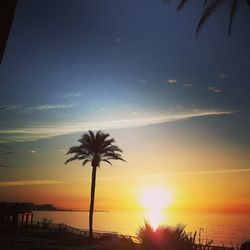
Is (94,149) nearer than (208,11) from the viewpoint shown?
No

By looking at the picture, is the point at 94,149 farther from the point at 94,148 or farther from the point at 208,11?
the point at 208,11

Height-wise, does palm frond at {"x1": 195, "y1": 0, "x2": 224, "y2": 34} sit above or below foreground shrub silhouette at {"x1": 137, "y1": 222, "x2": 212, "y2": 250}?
above

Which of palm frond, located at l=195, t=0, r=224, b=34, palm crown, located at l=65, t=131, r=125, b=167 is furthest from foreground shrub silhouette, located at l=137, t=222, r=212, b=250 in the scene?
palm crown, located at l=65, t=131, r=125, b=167

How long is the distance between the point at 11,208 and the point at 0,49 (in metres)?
53.1

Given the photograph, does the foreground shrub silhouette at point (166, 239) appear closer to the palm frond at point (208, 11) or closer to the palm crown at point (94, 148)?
the palm frond at point (208, 11)

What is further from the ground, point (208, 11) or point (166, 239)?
point (208, 11)

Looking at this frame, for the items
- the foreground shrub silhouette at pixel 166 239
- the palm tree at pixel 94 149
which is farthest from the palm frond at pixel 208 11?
the palm tree at pixel 94 149

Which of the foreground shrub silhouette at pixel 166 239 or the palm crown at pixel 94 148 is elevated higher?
the palm crown at pixel 94 148

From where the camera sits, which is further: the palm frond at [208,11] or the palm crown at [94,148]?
the palm crown at [94,148]

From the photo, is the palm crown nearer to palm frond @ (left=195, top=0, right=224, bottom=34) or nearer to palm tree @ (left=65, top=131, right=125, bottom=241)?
palm tree @ (left=65, top=131, right=125, bottom=241)

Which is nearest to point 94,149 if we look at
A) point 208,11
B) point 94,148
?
point 94,148

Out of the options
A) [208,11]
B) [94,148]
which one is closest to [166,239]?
[208,11]

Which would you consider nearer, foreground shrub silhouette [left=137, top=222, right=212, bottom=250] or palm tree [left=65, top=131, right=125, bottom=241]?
foreground shrub silhouette [left=137, top=222, right=212, bottom=250]

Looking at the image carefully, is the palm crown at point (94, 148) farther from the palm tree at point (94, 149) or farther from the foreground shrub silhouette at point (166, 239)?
the foreground shrub silhouette at point (166, 239)
